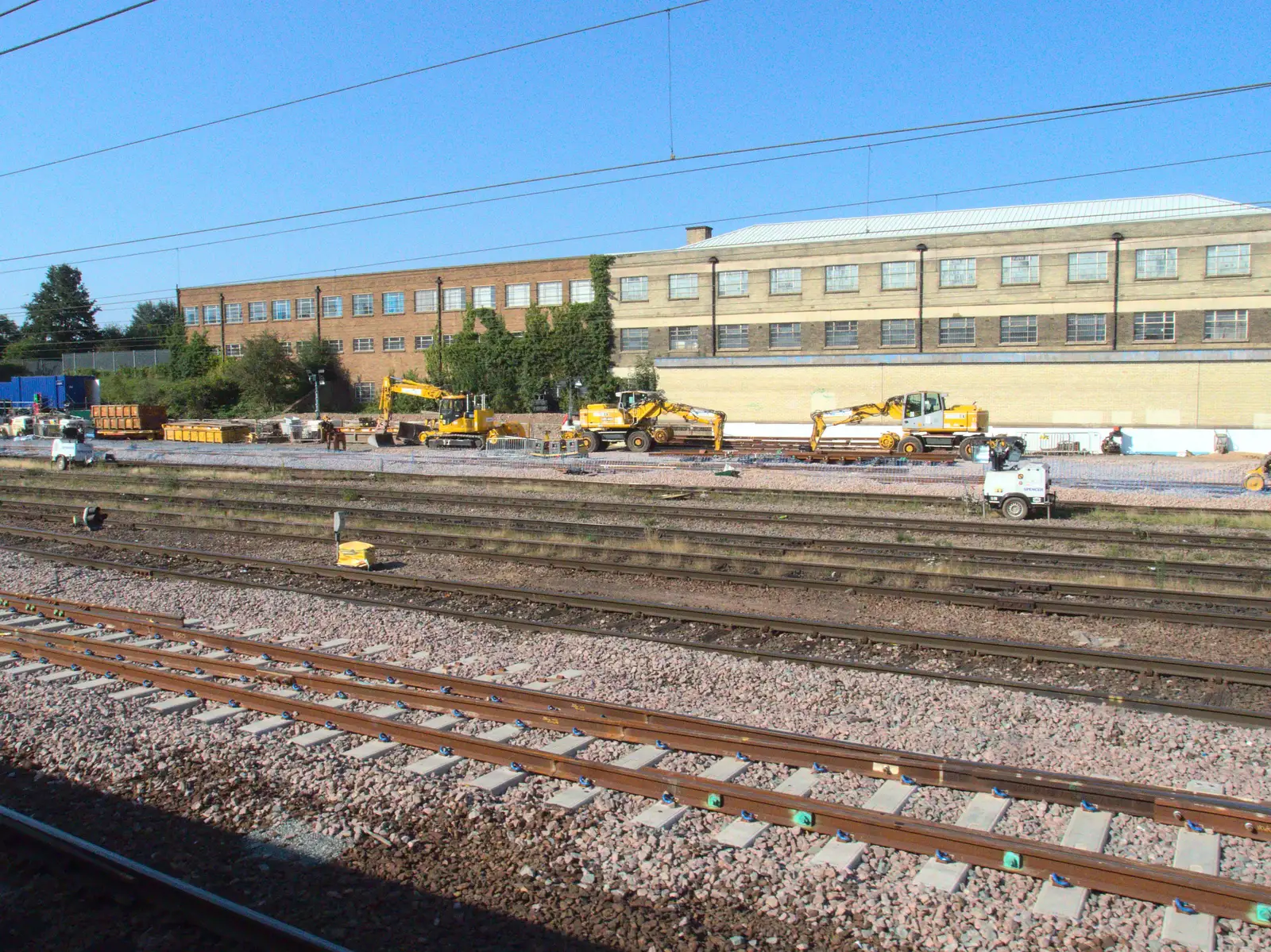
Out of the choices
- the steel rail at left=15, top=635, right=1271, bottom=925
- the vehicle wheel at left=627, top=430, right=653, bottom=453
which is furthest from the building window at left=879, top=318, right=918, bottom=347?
the steel rail at left=15, top=635, right=1271, bottom=925

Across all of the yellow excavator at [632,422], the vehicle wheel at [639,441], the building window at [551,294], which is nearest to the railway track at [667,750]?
the vehicle wheel at [639,441]

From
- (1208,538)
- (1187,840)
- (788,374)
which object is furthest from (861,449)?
(1187,840)

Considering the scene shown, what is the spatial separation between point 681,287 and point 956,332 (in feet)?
48.9

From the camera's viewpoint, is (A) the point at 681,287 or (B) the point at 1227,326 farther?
(A) the point at 681,287

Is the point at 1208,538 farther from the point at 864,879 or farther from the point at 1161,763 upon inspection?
the point at 864,879

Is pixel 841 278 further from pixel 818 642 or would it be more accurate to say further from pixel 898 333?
pixel 818 642

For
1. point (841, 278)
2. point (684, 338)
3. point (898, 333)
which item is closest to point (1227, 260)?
point (898, 333)

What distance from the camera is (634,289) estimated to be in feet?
180

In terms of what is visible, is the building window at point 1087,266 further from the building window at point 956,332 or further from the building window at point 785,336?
the building window at point 785,336

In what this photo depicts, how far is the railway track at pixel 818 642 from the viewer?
29.4ft

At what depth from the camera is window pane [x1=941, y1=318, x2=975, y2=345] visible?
46.7 m

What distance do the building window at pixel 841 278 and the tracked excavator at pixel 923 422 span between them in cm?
1309

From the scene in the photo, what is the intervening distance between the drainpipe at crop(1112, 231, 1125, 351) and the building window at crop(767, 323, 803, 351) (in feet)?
47.6

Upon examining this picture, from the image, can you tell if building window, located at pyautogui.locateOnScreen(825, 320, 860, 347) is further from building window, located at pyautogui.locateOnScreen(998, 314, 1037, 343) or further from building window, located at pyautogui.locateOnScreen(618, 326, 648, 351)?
building window, located at pyautogui.locateOnScreen(618, 326, 648, 351)
